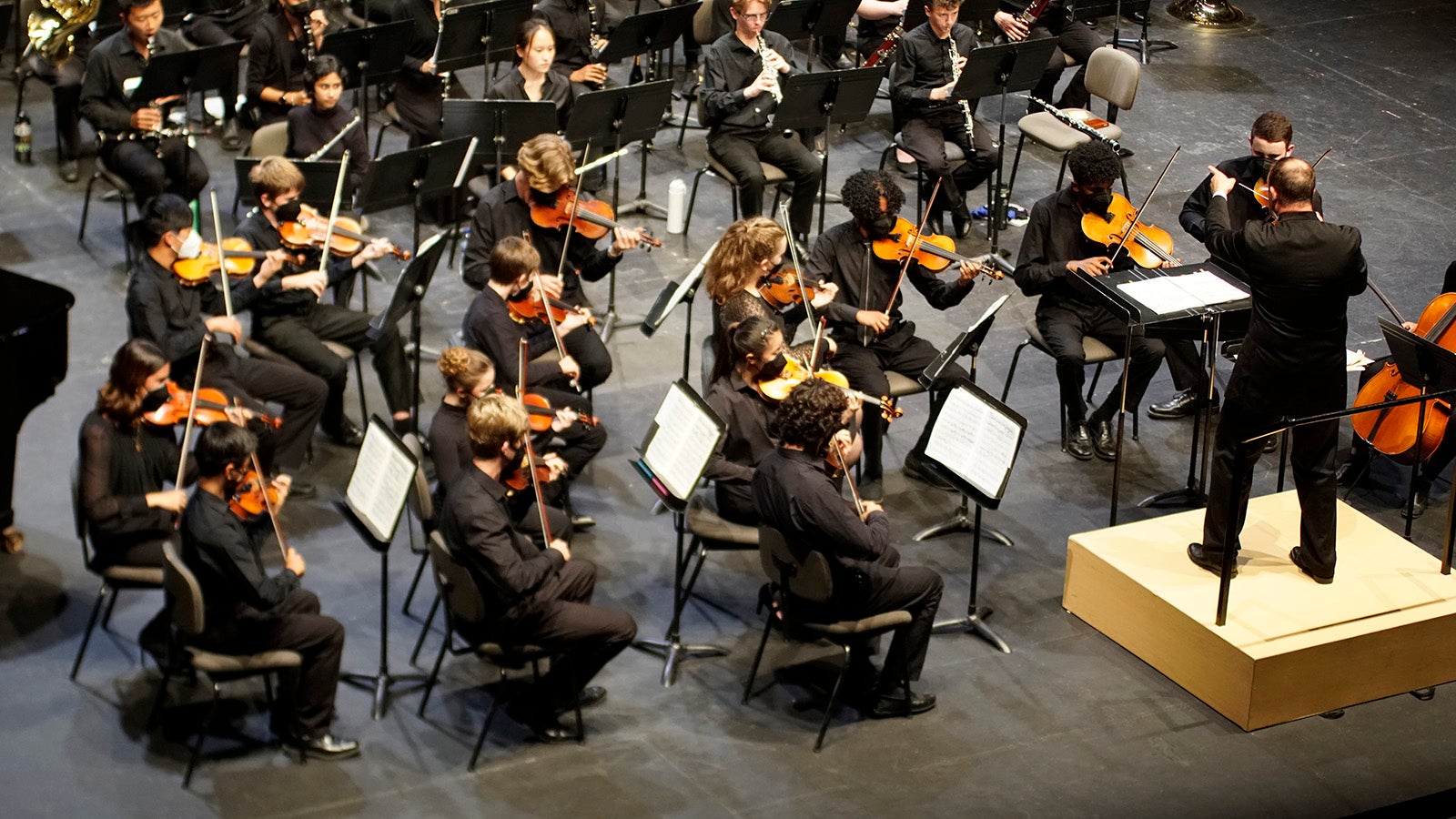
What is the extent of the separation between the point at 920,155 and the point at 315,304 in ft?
12.3

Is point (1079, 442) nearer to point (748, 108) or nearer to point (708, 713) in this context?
point (708, 713)

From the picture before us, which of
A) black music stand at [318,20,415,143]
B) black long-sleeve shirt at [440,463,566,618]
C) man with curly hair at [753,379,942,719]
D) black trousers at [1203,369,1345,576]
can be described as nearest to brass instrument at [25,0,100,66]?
black music stand at [318,20,415,143]

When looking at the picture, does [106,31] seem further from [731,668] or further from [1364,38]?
[1364,38]

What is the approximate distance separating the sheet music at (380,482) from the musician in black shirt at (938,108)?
478 cm

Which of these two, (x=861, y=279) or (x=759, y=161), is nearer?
(x=861, y=279)

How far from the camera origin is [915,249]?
7.48 meters

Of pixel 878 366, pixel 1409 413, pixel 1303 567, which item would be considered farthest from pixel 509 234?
pixel 1409 413

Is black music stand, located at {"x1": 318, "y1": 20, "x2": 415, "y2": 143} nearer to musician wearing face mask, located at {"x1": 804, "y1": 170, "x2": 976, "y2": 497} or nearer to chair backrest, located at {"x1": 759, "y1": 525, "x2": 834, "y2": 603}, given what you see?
musician wearing face mask, located at {"x1": 804, "y1": 170, "x2": 976, "y2": 497}

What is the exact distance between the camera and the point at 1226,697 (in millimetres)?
6207

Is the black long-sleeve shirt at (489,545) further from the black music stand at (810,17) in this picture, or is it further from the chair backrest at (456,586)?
the black music stand at (810,17)

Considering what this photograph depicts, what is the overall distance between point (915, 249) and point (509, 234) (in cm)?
183

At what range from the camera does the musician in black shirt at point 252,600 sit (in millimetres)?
5367

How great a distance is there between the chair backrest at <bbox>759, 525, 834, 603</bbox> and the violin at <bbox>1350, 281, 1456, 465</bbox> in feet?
9.38

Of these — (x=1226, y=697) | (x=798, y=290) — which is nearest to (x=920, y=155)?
(x=798, y=290)
